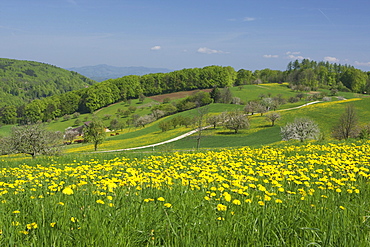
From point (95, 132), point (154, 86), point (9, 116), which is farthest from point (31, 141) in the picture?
point (9, 116)

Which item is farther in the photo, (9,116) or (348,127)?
(9,116)

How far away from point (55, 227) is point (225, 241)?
202 cm

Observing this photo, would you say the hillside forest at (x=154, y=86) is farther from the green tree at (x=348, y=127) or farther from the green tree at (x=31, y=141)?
the green tree at (x=31, y=141)

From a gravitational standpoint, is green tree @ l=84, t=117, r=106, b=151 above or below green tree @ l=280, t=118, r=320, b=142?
below

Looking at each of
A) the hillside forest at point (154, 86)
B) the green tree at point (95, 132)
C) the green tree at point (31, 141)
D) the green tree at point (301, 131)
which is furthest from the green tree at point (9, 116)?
the green tree at point (31, 141)

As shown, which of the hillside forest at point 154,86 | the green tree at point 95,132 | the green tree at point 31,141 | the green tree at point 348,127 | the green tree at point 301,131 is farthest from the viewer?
the hillside forest at point 154,86

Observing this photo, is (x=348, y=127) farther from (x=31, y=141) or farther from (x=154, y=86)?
(x=154, y=86)

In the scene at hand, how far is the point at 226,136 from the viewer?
63844 mm

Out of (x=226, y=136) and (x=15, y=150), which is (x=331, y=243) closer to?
(x=15, y=150)

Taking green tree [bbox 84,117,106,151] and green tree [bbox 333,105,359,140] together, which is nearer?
green tree [bbox 333,105,359,140]

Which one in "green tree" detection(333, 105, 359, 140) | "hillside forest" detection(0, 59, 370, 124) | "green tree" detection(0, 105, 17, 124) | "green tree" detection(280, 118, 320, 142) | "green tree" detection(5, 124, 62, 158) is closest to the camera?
"green tree" detection(5, 124, 62, 158)

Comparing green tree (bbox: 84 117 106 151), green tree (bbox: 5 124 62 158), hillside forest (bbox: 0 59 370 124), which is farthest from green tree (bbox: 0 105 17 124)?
green tree (bbox: 5 124 62 158)

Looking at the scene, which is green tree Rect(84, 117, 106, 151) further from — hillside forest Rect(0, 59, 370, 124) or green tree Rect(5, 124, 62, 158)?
hillside forest Rect(0, 59, 370, 124)

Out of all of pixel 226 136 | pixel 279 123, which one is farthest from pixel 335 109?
pixel 226 136
